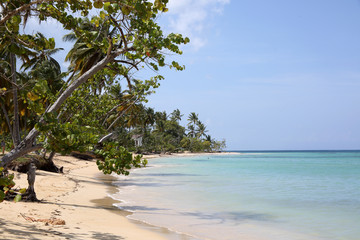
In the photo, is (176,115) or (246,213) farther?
(176,115)

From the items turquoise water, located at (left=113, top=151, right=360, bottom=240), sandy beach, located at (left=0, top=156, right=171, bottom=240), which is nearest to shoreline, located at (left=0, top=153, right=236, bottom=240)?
sandy beach, located at (left=0, top=156, right=171, bottom=240)

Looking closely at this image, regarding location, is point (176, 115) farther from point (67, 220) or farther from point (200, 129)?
point (67, 220)

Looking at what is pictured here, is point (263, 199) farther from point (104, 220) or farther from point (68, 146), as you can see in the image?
point (68, 146)

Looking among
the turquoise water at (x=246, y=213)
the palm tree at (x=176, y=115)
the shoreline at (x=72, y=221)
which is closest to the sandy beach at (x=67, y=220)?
the shoreline at (x=72, y=221)

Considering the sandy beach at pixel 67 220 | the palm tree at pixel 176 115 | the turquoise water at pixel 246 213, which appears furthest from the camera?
the palm tree at pixel 176 115

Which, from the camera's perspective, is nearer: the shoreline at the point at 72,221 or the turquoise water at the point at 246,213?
the shoreline at the point at 72,221

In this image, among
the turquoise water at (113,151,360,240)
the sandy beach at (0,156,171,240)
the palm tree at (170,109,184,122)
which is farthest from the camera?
the palm tree at (170,109,184,122)

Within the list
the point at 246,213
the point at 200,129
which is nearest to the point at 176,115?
the point at 200,129

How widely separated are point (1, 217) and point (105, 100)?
12930 millimetres

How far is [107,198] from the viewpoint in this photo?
13.5 meters

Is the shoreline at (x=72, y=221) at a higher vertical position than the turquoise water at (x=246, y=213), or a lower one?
higher

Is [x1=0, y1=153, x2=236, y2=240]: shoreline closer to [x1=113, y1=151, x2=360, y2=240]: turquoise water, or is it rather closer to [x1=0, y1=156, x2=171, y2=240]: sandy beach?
[x1=0, y1=156, x2=171, y2=240]: sandy beach

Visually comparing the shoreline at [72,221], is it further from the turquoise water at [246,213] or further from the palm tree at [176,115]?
the palm tree at [176,115]

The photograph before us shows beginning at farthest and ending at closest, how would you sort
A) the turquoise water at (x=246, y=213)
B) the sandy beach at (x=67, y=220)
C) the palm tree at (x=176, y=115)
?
1. the palm tree at (x=176, y=115)
2. the turquoise water at (x=246, y=213)
3. the sandy beach at (x=67, y=220)
